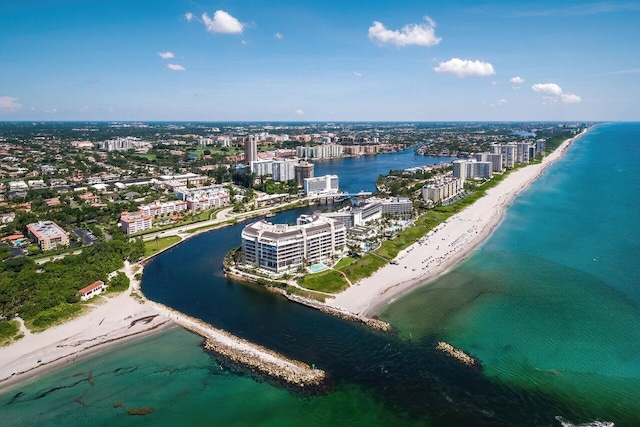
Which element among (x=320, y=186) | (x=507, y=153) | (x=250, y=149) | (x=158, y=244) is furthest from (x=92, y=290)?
(x=507, y=153)

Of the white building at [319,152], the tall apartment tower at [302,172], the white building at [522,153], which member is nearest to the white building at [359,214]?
the tall apartment tower at [302,172]

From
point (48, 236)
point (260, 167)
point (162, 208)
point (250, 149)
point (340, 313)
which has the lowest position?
point (340, 313)

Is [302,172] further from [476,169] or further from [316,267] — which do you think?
[316,267]

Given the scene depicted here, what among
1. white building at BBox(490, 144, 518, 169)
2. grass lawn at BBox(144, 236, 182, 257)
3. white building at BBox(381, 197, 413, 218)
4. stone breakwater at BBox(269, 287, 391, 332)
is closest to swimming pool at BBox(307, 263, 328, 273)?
stone breakwater at BBox(269, 287, 391, 332)

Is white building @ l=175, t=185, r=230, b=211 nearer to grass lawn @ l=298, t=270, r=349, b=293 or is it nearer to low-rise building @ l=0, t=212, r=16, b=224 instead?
low-rise building @ l=0, t=212, r=16, b=224

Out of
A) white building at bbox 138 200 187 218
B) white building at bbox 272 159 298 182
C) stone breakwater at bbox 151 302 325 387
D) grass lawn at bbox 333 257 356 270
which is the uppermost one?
white building at bbox 272 159 298 182

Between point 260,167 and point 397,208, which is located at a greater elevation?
point 260,167
